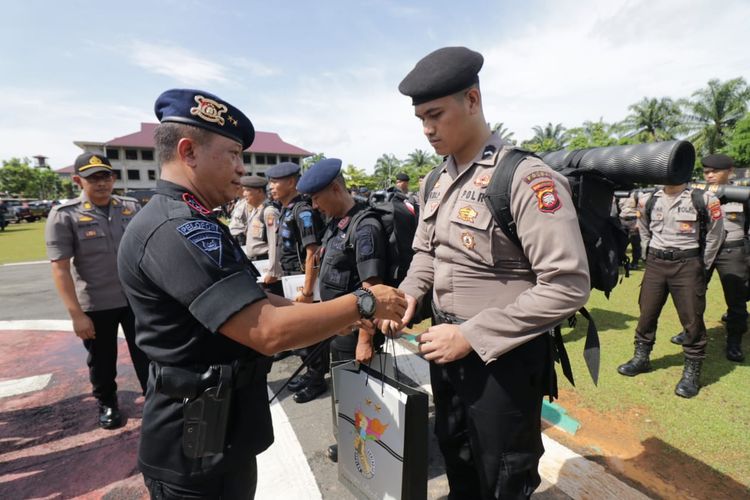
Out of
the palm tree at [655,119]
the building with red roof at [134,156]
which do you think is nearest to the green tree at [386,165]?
the building with red roof at [134,156]

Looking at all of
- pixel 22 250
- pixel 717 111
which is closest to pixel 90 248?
pixel 22 250

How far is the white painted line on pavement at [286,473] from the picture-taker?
2.53 meters

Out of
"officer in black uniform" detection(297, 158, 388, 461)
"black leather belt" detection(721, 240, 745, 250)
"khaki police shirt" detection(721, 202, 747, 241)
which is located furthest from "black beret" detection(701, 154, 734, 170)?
"officer in black uniform" detection(297, 158, 388, 461)

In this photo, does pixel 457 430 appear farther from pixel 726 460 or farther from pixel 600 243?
pixel 726 460

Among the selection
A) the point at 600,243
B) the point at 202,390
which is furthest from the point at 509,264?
the point at 202,390

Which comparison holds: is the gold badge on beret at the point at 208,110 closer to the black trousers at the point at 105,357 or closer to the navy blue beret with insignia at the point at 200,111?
the navy blue beret with insignia at the point at 200,111

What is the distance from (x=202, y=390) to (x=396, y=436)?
79 centimetres

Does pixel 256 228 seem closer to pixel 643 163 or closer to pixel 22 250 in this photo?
pixel 643 163

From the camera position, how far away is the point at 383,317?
1.66 m

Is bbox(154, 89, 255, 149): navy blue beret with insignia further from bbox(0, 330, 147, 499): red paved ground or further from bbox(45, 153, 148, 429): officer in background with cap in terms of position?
bbox(0, 330, 147, 499): red paved ground

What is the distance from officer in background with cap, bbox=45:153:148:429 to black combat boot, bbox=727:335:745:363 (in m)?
6.08

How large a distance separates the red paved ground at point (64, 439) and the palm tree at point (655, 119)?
48384 millimetres

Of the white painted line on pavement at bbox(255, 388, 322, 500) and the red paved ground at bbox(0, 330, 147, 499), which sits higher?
the white painted line on pavement at bbox(255, 388, 322, 500)

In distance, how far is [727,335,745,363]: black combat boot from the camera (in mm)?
4219
